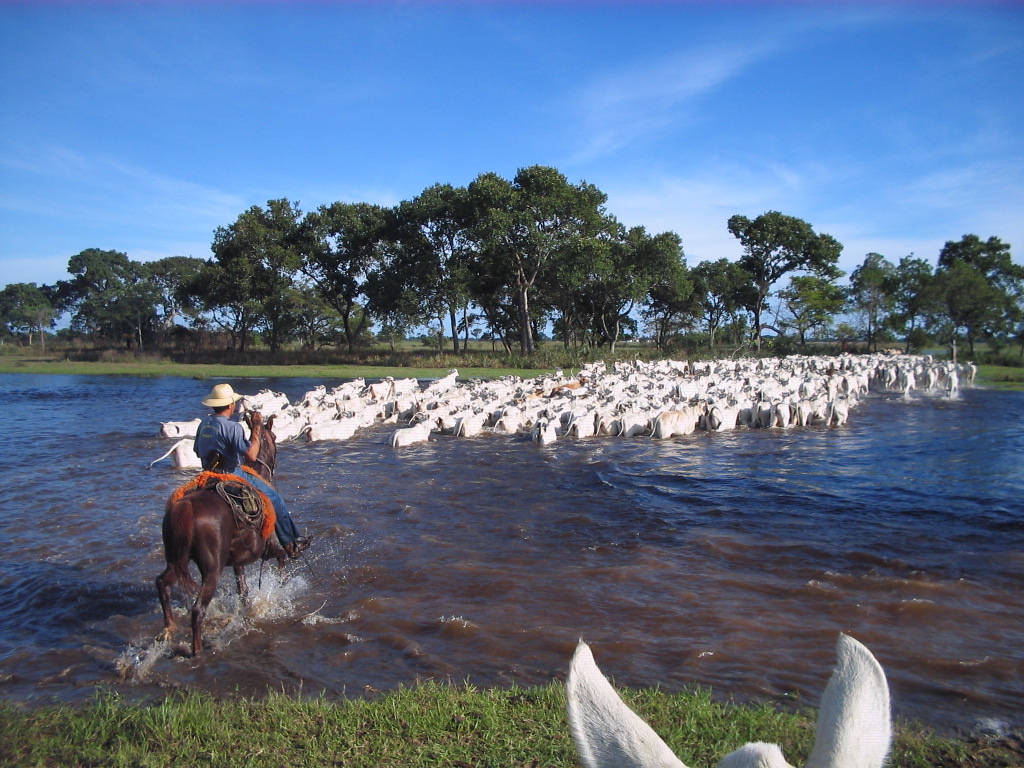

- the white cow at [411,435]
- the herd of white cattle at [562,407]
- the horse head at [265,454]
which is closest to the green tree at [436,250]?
the herd of white cattle at [562,407]

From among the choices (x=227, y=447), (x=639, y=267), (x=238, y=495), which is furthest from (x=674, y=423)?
(x=639, y=267)

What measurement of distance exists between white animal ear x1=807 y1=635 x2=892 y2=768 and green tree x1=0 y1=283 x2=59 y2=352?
228 ft

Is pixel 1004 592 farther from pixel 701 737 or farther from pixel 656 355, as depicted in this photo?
pixel 656 355

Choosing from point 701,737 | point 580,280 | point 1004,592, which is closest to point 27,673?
point 701,737

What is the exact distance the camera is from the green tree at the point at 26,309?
60750mm

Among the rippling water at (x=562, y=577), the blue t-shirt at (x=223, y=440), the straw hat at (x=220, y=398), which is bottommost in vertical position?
the rippling water at (x=562, y=577)

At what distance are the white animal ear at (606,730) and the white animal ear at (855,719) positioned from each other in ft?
1.12

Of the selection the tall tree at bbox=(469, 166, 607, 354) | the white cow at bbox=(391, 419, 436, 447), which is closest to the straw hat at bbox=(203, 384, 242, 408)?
the white cow at bbox=(391, 419, 436, 447)

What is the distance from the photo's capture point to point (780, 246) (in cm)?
4731

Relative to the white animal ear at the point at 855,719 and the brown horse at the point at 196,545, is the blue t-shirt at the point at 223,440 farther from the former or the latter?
the white animal ear at the point at 855,719

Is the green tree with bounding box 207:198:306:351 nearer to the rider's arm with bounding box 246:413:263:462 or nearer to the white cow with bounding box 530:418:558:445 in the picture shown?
the white cow with bounding box 530:418:558:445

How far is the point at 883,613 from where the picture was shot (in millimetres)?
6152

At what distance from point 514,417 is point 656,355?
101 feet

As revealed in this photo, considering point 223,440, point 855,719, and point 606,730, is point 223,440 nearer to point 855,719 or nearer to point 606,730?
point 606,730
